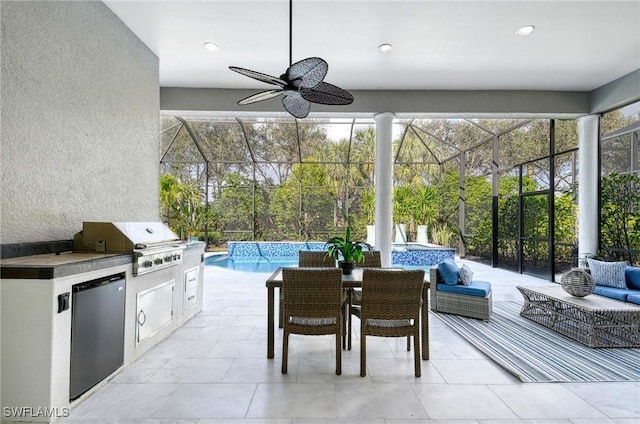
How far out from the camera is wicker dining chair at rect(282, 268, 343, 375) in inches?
110

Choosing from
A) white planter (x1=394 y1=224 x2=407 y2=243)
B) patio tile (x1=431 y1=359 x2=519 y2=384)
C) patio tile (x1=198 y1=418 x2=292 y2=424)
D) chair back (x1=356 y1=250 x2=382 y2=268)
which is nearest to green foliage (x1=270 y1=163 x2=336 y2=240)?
white planter (x1=394 y1=224 x2=407 y2=243)

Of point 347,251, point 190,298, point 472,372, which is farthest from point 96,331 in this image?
point 472,372

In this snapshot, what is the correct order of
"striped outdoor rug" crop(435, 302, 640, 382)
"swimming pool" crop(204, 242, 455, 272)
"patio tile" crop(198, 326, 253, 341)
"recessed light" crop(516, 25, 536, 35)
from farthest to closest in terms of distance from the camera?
"swimming pool" crop(204, 242, 455, 272), "recessed light" crop(516, 25, 536, 35), "patio tile" crop(198, 326, 253, 341), "striped outdoor rug" crop(435, 302, 640, 382)

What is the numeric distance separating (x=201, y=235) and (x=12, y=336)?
8462mm

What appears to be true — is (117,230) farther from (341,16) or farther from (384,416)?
(341,16)

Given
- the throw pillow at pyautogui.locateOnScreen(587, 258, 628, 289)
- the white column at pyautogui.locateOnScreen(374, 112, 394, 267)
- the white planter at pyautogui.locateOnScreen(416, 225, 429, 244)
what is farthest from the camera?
the white planter at pyautogui.locateOnScreen(416, 225, 429, 244)

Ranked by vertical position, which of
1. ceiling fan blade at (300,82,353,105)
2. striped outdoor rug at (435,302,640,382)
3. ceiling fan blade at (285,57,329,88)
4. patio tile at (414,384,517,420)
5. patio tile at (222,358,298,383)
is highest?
ceiling fan blade at (285,57,329,88)

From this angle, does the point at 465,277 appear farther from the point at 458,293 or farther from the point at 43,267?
the point at 43,267

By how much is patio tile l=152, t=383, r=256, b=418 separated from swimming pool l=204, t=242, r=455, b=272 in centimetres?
652

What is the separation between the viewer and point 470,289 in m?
4.40

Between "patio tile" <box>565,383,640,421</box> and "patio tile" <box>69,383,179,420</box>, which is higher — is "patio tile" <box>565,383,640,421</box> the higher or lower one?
the higher one

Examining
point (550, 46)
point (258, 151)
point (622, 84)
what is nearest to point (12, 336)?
point (550, 46)

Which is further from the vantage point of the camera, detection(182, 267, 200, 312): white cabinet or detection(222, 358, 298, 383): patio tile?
detection(182, 267, 200, 312): white cabinet

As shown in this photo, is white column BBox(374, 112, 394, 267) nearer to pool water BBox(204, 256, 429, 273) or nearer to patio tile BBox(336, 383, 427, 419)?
pool water BBox(204, 256, 429, 273)
